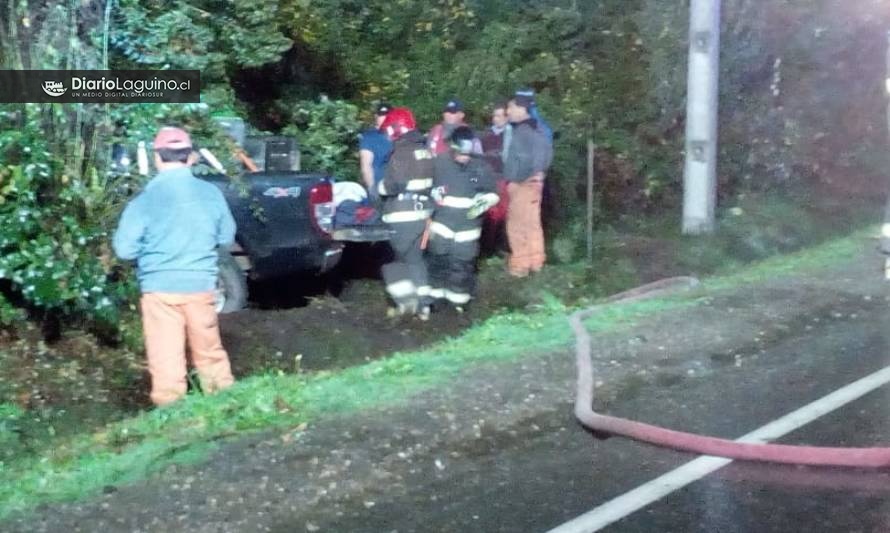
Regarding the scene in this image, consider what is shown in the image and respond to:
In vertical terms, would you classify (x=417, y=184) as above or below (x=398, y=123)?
below

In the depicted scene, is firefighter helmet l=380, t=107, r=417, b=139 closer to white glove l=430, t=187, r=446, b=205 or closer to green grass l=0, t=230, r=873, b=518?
white glove l=430, t=187, r=446, b=205

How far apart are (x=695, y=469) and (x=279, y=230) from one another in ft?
16.7

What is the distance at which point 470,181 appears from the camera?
10.7 m

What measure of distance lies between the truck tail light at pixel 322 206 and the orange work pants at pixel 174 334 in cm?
296

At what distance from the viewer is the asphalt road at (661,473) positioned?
5.56 meters

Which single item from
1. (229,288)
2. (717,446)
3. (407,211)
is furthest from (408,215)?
(717,446)

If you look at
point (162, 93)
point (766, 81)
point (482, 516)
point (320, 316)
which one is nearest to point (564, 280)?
point (320, 316)

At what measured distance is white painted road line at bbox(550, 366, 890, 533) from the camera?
5582mm

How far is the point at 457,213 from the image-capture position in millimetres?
10641

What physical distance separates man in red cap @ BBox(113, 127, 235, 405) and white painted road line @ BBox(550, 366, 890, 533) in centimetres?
296

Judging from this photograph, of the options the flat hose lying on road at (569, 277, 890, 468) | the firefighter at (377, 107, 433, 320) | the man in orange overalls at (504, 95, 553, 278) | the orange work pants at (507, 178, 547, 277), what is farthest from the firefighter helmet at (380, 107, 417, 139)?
the flat hose lying on road at (569, 277, 890, 468)

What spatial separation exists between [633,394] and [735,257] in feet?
20.7

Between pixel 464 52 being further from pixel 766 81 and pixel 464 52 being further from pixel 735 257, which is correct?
pixel 735 257

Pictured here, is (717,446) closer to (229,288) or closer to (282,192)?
(229,288)
